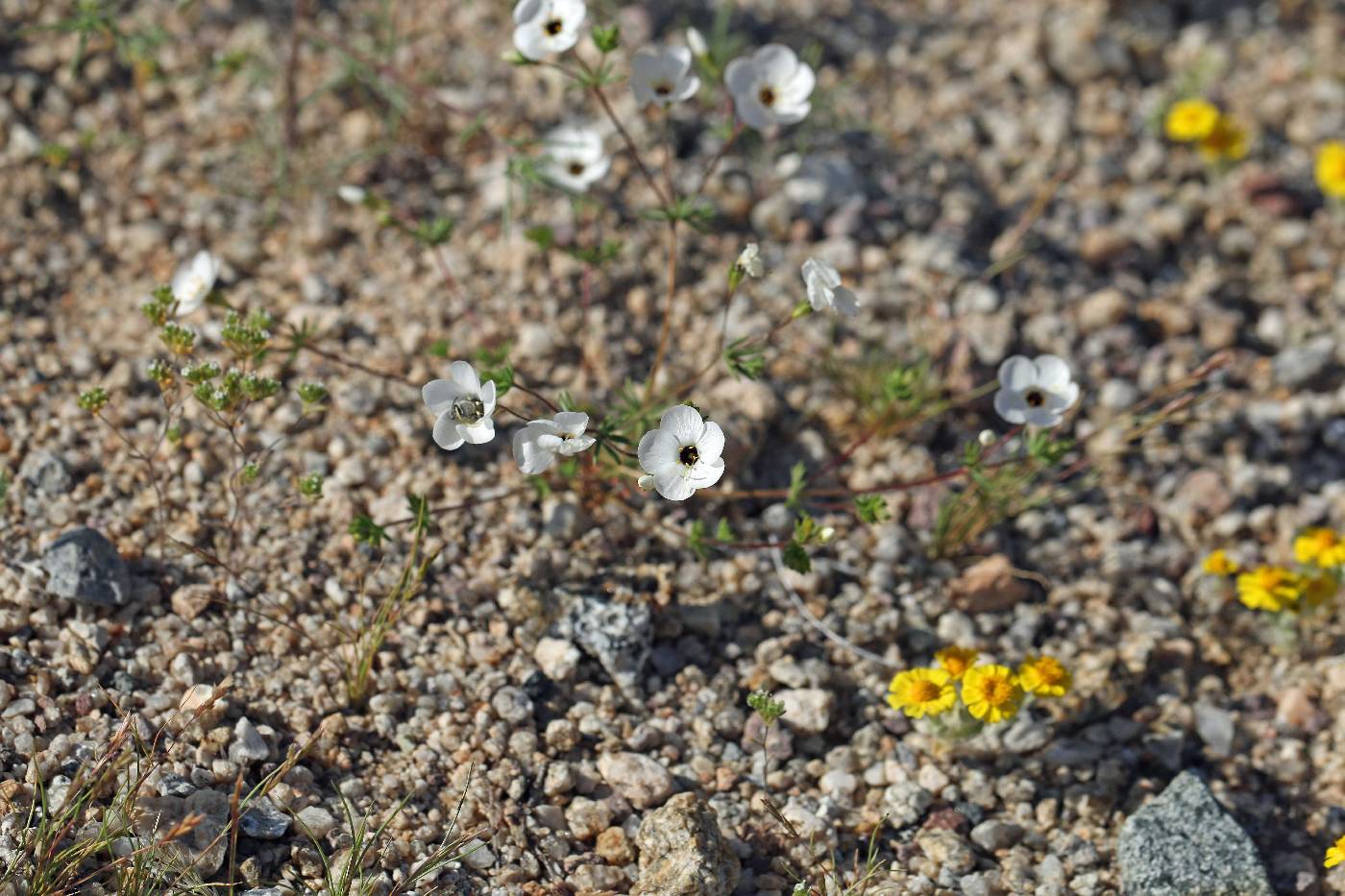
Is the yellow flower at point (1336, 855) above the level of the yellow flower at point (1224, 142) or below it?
below

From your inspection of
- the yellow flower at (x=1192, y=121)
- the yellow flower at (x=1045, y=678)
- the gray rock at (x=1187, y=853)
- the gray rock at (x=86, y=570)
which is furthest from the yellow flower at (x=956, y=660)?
the yellow flower at (x=1192, y=121)

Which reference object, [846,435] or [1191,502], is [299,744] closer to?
[846,435]

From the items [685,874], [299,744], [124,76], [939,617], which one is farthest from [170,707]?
[124,76]

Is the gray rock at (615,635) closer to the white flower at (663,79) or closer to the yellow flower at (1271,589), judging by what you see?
the white flower at (663,79)

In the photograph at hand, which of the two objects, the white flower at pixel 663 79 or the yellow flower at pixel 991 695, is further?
the white flower at pixel 663 79

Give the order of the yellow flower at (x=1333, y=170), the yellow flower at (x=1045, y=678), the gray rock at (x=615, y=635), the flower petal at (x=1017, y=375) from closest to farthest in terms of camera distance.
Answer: the yellow flower at (x=1045, y=678)
the gray rock at (x=615, y=635)
the flower petal at (x=1017, y=375)
the yellow flower at (x=1333, y=170)

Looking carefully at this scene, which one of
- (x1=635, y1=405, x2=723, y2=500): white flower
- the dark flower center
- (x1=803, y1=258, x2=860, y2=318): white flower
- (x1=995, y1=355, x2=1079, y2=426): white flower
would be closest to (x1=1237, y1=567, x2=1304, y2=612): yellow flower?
(x1=995, y1=355, x2=1079, y2=426): white flower
